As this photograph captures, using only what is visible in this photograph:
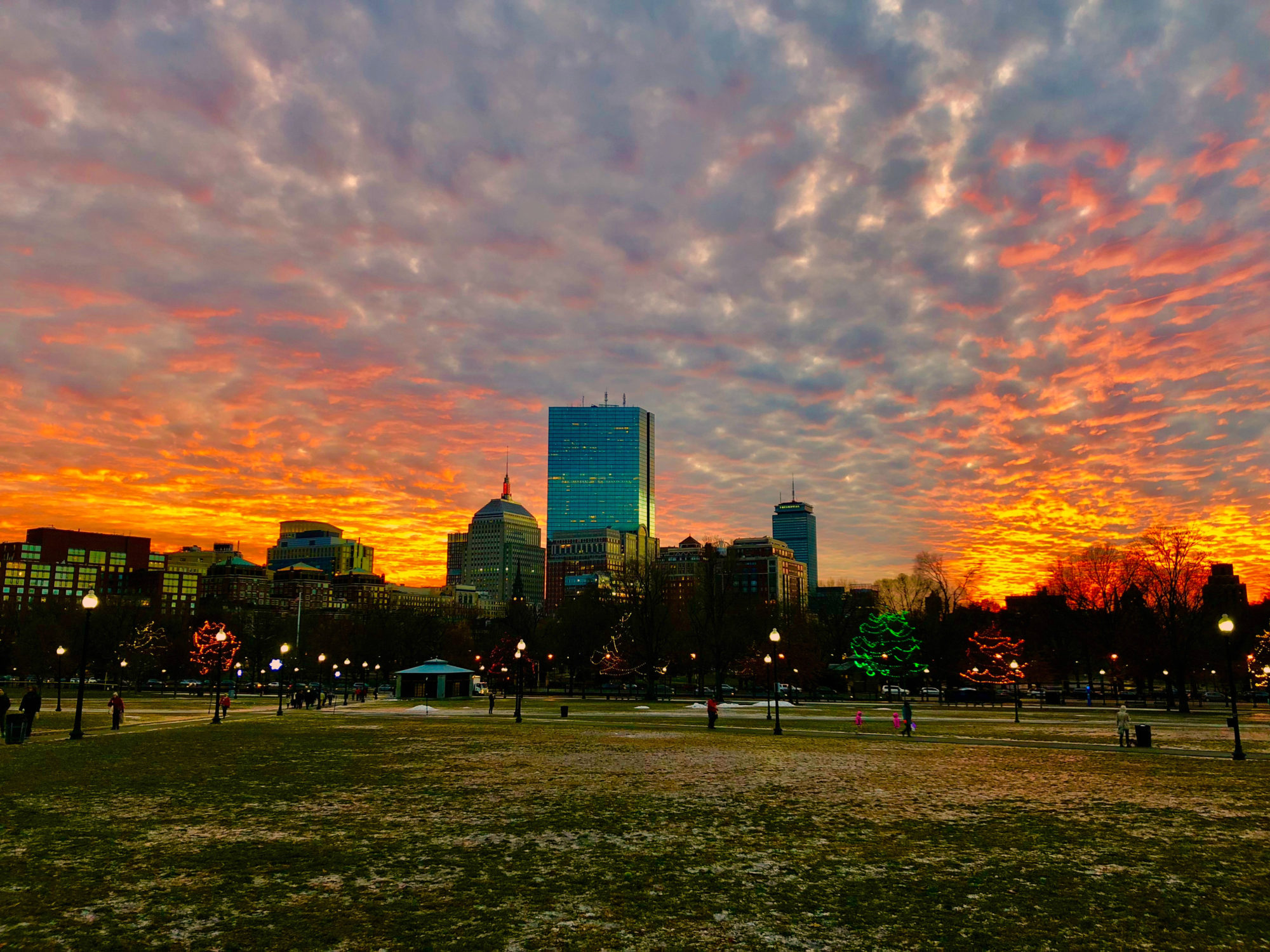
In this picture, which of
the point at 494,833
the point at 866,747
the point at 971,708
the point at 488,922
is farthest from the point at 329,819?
the point at 971,708

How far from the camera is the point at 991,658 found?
8194 centimetres

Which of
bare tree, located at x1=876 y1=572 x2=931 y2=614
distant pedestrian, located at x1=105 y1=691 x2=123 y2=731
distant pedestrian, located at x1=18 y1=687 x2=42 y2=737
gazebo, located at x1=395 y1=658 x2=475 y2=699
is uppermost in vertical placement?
bare tree, located at x1=876 y1=572 x2=931 y2=614

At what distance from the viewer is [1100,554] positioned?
9306 cm

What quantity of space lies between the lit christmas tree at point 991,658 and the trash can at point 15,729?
75.2 meters

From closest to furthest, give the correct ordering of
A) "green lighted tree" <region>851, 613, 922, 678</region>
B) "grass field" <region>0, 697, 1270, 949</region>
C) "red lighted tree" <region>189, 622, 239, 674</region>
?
"grass field" <region>0, 697, 1270, 949</region>
"green lighted tree" <region>851, 613, 922, 678</region>
"red lighted tree" <region>189, 622, 239, 674</region>

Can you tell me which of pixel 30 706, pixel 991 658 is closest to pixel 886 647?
pixel 991 658

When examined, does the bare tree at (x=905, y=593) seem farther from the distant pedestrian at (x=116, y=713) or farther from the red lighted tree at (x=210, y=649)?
the distant pedestrian at (x=116, y=713)

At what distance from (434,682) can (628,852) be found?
74.4 m

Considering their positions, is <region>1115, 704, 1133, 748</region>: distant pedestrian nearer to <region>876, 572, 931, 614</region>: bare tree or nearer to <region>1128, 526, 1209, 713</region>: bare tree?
<region>1128, 526, 1209, 713</region>: bare tree

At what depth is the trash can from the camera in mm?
30172

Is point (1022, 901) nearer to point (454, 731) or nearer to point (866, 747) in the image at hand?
point (866, 747)

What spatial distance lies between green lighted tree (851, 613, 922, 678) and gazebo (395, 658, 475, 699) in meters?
40.7

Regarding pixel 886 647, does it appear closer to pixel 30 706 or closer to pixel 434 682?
pixel 434 682

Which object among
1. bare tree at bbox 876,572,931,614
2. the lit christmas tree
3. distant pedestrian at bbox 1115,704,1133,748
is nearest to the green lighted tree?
the lit christmas tree
